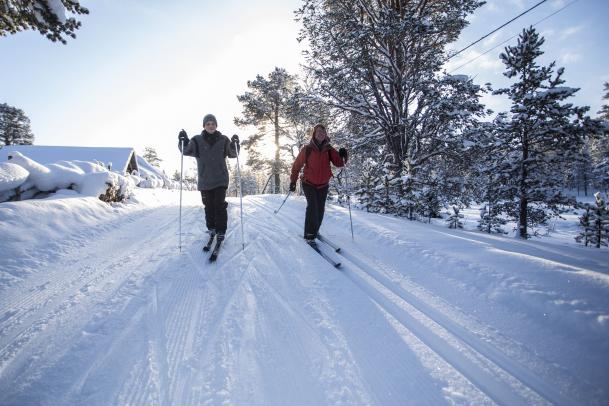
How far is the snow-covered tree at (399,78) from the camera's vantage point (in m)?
8.92

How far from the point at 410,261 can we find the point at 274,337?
8.34 feet

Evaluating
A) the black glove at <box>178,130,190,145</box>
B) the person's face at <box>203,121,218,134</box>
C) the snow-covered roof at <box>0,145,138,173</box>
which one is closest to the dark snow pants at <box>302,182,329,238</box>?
the person's face at <box>203,121,218,134</box>

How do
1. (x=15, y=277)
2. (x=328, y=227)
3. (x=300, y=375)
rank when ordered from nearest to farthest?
(x=300, y=375) → (x=15, y=277) → (x=328, y=227)

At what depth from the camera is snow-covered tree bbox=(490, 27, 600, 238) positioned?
8.81 m

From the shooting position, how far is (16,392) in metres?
1.68

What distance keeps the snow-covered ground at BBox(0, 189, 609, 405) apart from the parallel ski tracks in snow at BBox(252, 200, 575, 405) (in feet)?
0.04

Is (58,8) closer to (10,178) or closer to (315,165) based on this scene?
(10,178)

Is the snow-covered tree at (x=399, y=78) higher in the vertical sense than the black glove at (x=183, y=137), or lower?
higher

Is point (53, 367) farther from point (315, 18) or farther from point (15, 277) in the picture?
point (315, 18)

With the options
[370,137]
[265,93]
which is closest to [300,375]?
[370,137]

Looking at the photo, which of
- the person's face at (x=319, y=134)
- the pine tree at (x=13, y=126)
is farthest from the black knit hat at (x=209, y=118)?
the pine tree at (x=13, y=126)

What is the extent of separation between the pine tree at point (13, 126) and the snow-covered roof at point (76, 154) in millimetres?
20869

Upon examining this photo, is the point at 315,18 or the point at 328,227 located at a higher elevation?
the point at 315,18

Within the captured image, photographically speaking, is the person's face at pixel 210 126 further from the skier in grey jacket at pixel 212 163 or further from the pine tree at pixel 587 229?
the pine tree at pixel 587 229
